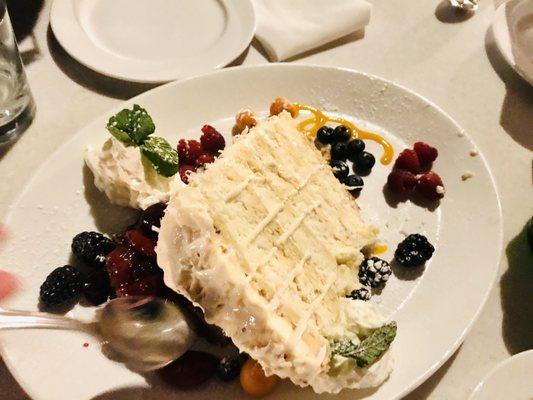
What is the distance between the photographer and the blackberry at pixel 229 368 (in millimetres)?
1431

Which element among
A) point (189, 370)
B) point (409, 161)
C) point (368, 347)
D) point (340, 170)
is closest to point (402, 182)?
point (409, 161)

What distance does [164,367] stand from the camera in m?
1.44

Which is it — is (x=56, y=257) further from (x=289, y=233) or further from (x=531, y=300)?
(x=531, y=300)

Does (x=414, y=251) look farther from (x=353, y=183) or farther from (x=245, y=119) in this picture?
(x=245, y=119)

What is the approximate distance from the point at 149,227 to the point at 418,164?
36.5 inches

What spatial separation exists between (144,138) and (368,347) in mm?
935

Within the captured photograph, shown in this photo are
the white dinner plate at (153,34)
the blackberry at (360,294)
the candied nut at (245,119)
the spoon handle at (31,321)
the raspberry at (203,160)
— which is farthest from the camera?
the white dinner plate at (153,34)

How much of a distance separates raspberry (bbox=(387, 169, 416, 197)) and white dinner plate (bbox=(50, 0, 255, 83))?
80 centimetres

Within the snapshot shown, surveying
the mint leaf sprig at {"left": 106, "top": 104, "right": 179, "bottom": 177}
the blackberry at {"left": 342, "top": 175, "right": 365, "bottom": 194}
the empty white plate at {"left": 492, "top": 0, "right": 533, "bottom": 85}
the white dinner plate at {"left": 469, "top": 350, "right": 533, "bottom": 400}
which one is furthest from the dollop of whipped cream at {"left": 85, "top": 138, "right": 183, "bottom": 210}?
the empty white plate at {"left": 492, "top": 0, "right": 533, "bottom": 85}

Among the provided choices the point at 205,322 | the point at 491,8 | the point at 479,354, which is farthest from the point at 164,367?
the point at 491,8

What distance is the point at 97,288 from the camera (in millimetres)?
1575

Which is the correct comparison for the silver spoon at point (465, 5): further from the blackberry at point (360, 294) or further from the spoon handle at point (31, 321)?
the spoon handle at point (31, 321)

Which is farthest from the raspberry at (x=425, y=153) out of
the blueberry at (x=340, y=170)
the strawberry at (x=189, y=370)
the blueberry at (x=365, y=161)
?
the strawberry at (x=189, y=370)

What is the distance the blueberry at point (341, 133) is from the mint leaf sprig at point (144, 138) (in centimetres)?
58
